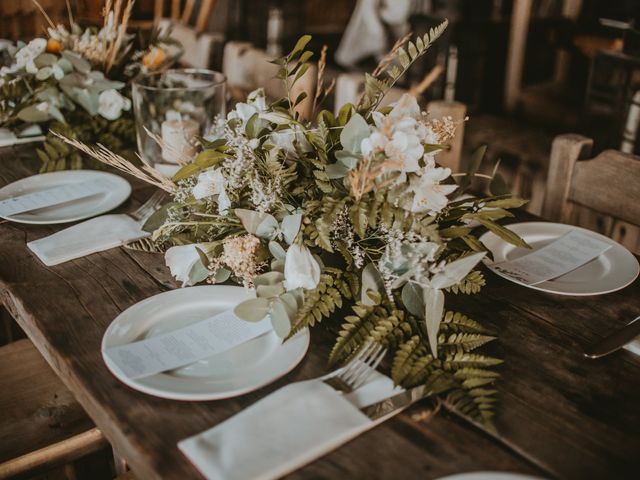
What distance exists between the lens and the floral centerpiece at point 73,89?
5.99 feet

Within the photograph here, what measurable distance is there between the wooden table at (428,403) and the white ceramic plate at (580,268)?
22mm

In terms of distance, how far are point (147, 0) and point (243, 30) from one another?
121cm

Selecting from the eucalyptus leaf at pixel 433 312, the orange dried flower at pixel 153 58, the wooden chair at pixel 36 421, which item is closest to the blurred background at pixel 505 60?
the orange dried flower at pixel 153 58

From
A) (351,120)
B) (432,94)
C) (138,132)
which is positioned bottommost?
(432,94)

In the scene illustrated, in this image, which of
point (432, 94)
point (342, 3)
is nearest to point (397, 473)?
point (432, 94)

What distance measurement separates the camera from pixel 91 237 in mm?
1335

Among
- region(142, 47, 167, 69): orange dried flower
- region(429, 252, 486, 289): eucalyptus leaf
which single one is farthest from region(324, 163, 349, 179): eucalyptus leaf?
region(142, 47, 167, 69): orange dried flower

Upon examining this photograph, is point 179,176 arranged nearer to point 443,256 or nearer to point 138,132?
point 443,256

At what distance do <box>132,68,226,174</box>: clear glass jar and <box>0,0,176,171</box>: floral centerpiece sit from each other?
9cm

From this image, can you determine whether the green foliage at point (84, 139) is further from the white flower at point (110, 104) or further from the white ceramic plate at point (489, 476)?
the white ceramic plate at point (489, 476)

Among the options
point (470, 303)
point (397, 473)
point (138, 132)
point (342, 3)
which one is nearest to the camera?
point (397, 473)

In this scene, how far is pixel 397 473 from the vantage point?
30.5 inches

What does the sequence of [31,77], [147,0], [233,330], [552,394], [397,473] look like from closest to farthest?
[397,473] → [552,394] → [233,330] → [31,77] → [147,0]

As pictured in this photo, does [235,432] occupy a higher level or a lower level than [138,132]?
lower
